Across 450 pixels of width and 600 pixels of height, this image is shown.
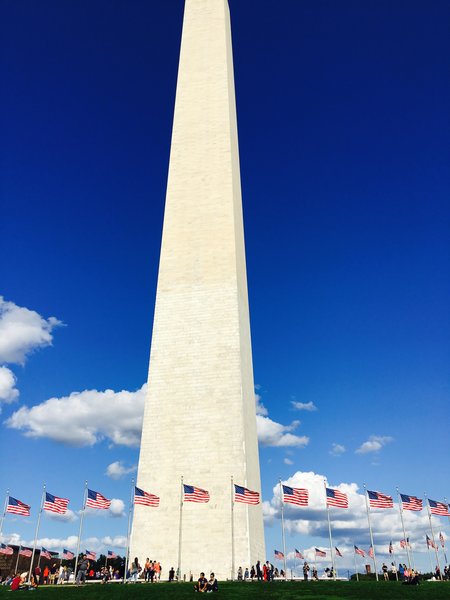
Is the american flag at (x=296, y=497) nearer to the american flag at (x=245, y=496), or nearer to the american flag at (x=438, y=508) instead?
the american flag at (x=245, y=496)

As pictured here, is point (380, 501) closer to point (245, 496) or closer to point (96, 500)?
point (245, 496)

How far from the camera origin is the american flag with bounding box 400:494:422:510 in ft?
86.1

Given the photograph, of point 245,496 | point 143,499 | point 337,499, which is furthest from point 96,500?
point 337,499

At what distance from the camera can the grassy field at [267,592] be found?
57.6ft

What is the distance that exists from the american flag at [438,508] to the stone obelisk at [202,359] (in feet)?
28.6

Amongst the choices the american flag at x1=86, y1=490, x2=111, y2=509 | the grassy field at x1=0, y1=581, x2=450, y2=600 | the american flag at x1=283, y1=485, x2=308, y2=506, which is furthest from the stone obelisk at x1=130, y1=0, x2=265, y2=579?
the grassy field at x1=0, y1=581, x2=450, y2=600

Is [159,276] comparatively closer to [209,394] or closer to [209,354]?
[209,354]

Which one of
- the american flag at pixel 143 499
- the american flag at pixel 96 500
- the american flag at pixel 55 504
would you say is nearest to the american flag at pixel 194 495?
the american flag at pixel 143 499

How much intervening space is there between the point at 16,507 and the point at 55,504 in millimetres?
1745

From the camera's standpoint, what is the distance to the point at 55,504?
25.5 m

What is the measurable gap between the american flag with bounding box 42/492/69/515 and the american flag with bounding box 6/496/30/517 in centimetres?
96

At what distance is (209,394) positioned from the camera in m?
29.5

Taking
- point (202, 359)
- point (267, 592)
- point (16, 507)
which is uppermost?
point (202, 359)

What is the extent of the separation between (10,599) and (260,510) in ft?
52.8
